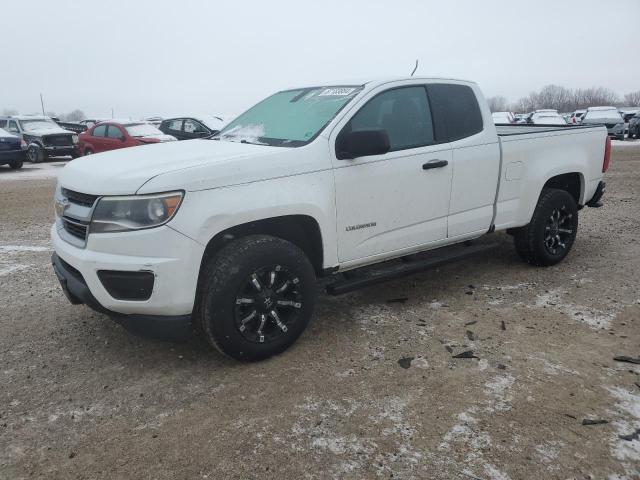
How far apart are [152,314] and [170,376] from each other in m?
0.50

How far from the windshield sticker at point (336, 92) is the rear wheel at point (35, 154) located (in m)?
17.6

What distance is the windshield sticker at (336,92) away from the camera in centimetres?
398

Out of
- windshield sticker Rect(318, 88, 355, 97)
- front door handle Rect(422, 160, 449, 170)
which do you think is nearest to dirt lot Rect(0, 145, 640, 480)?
front door handle Rect(422, 160, 449, 170)

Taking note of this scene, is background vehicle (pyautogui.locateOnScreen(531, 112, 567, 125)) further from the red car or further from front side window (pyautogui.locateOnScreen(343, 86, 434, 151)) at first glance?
front side window (pyautogui.locateOnScreen(343, 86, 434, 151))

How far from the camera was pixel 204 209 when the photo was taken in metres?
3.05

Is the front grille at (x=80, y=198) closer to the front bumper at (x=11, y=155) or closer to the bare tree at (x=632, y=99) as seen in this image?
the front bumper at (x=11, y=155)

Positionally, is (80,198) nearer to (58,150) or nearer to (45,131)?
(58,150)

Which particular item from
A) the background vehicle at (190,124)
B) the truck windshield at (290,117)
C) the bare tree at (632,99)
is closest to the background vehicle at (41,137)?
the background vehicle at (190,124)

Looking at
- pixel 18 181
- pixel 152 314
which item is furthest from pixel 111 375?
pixel 18 181

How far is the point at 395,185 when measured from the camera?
12.8 ft

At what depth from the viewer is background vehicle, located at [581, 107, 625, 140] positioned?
24.0 m

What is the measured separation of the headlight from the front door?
1160 millimetres

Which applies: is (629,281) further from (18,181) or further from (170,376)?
(18,181)

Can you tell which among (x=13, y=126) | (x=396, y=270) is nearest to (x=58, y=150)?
(x=13, y=126)
